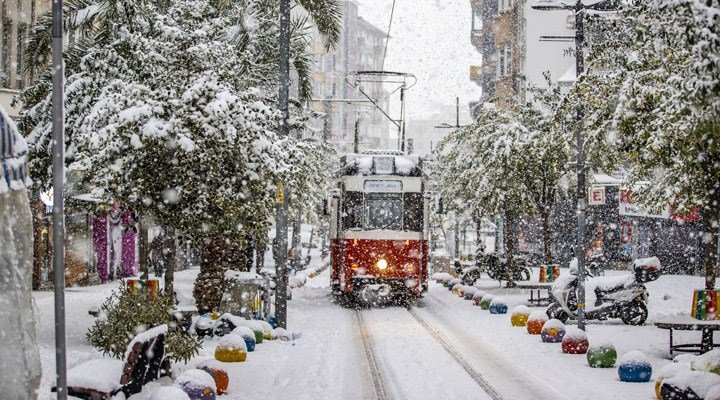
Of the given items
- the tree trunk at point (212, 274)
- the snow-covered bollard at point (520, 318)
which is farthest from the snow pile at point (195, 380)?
the snow-covered bollard at point (520, 318)

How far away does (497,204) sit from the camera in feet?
94.9

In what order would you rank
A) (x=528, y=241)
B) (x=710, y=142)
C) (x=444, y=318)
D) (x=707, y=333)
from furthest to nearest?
(x=528, y=241) → (x=444, y=318) → (x=707, y=333) → (x=710, y=142)

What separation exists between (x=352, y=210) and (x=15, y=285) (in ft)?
58.2

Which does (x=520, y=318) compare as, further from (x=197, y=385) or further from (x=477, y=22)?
(x=477, y=22)

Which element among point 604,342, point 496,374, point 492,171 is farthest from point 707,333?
A: point 492,171

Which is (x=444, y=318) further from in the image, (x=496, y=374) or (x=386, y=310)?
(x=496, y=374)

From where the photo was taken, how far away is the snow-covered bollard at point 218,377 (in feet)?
37.1

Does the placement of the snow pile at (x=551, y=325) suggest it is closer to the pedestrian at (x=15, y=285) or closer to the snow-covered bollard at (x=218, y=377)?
the snow-covered bollard at (x=218, y=377)

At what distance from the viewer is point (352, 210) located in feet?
79.7

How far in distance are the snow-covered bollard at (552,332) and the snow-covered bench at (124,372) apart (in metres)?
8.39

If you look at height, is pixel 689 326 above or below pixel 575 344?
above

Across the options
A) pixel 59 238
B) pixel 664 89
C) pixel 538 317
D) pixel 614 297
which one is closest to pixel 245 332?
pixel 538 317

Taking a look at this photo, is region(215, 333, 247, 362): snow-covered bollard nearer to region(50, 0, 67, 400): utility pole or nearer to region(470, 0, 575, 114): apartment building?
region(50, 0, 67, 400): utility pole

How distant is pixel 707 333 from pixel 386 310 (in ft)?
36.3
